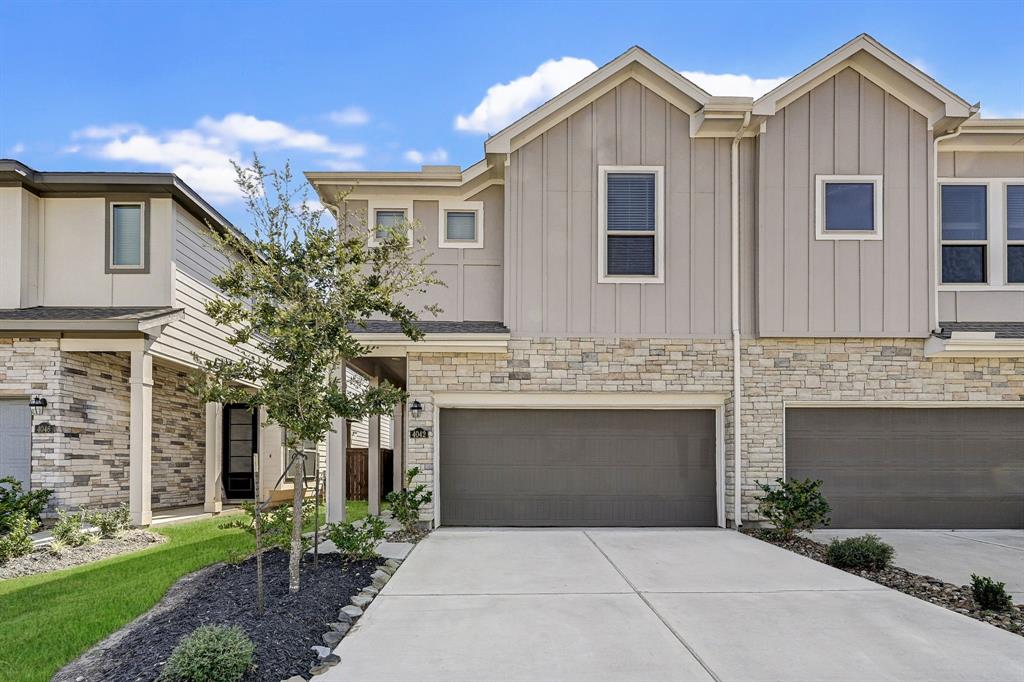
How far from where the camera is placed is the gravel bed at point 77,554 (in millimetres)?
7390

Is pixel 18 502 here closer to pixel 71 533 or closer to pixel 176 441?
pixel 71 533

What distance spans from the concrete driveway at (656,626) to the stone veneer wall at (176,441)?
7.77 metres

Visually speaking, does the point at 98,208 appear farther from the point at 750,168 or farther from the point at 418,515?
the point at 750,168

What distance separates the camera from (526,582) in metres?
6.47

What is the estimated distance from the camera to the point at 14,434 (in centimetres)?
1030

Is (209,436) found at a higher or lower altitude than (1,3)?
lower

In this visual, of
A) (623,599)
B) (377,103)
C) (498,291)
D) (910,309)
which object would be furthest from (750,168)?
(377,103)

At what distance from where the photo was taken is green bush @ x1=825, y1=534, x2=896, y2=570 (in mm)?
7055

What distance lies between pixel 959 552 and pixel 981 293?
4184 mm

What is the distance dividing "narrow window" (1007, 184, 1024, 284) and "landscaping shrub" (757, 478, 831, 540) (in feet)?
15.1

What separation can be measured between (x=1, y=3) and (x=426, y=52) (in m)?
7.52

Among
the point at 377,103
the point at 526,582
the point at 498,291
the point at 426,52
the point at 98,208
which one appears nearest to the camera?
the point at 526,582

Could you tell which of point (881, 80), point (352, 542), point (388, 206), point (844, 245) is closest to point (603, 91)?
point (388, 206)

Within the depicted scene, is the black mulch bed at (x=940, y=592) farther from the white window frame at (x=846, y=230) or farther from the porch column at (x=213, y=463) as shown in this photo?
the porch column at (x=213, y=463)
